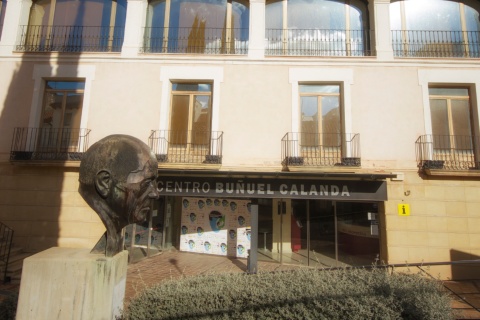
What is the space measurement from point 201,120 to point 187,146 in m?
1.14

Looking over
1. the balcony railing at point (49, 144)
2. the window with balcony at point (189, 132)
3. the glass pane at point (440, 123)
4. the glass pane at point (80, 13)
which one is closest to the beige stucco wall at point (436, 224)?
the glass pane at point (440, 123)

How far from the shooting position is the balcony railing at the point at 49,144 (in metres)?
10.5

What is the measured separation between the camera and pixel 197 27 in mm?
11750

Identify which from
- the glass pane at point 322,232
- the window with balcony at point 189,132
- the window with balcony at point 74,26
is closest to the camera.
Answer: the window with balcony at point 189,132

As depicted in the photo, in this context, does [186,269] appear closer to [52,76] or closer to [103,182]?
[103,182]

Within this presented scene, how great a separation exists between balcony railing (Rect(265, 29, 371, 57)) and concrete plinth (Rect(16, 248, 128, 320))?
32.7ft

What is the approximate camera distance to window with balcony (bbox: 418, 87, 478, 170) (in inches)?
396

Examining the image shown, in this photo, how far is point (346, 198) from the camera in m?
9.84

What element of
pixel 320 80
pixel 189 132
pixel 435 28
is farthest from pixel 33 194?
pixel 435 28

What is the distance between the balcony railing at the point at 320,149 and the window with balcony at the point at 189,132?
2504 millimetres

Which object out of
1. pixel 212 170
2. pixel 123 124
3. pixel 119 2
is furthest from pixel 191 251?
pixel 119 2

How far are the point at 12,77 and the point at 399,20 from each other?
15068 millimetres

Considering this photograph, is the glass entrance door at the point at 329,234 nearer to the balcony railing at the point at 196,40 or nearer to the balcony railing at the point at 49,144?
the balcony railing at the point at 196,40

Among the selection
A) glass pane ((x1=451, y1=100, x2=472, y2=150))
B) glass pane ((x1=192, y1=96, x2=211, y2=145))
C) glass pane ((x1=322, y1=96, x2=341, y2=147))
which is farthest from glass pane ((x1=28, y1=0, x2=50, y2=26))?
glass pane ((x1=451, y1=100, x2=472, y2=150))
